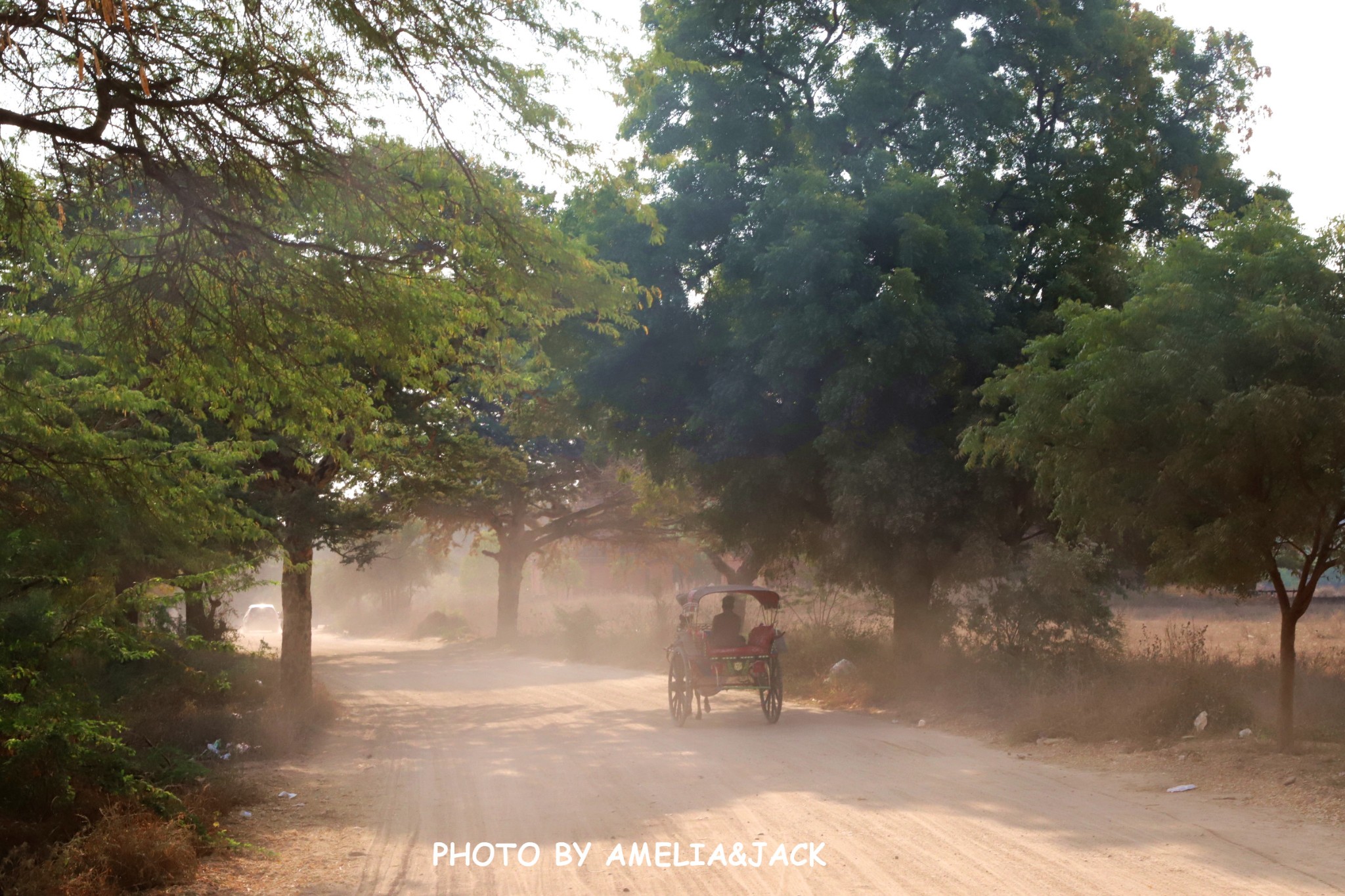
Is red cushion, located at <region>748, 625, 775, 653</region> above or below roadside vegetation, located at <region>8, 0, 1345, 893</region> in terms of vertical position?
below

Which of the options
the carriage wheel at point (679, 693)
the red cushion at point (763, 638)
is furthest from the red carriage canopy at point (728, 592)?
the carriage wheel at point (679, 693)

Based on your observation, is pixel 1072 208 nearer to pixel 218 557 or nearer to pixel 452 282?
pixel 452 282

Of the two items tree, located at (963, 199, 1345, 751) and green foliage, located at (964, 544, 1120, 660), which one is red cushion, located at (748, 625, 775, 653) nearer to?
green foliage, located at (964, 544, 1120, 660)

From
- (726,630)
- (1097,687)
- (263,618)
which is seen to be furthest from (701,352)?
(263,618)

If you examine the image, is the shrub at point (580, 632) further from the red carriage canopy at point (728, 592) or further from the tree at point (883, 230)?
the red carriage canopy at point (728, 592)

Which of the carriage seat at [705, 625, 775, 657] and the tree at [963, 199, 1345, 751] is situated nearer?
the tree at [963, 199, 1345, 751]

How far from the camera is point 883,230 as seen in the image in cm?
1705

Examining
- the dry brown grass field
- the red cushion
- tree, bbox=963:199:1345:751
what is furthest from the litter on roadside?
tree, bbox=963:199:1345:751

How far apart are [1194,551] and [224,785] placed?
32.1 ft

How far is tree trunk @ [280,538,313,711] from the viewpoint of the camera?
17.8 m

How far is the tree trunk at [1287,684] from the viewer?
10.8 meters

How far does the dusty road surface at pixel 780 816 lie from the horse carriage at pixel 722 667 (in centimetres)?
43

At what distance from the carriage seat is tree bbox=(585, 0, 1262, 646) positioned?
252cm

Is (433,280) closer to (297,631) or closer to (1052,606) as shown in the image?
(1052,606)
